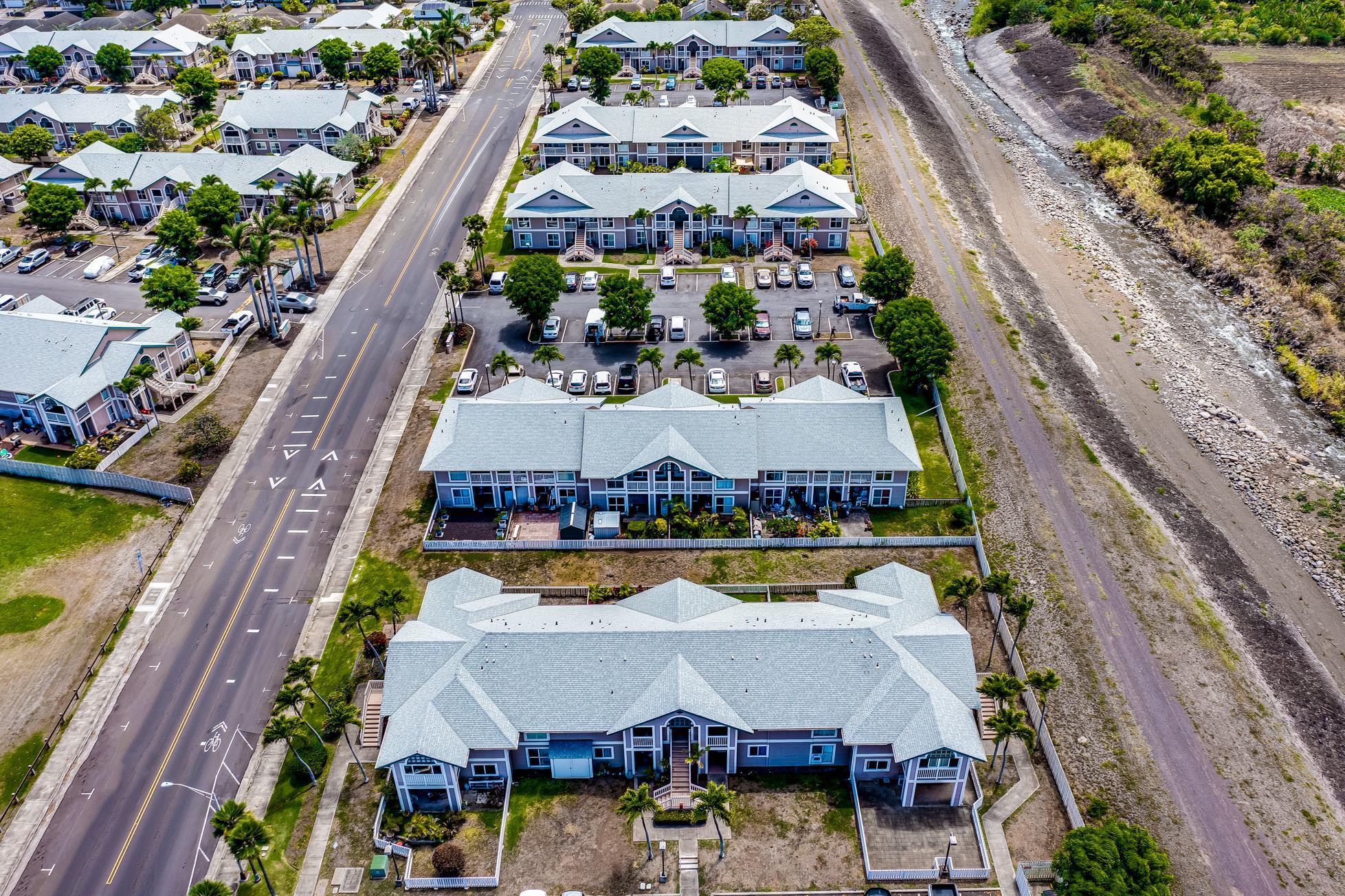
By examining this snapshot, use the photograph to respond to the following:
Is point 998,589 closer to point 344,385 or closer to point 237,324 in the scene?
point 344,385

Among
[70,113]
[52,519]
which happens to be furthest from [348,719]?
[70,113]

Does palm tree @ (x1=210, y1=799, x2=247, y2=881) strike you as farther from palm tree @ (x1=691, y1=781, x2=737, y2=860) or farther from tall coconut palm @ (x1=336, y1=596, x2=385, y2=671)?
palm tree @ (x1=691, y1=781, x2=737, y2=860)

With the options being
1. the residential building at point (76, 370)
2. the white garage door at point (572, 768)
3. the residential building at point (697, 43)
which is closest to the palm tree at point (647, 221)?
the residential building at point (76, 370)

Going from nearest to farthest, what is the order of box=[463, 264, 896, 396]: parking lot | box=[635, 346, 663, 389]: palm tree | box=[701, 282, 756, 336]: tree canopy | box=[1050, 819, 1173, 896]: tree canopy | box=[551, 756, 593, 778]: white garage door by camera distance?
box=[1050, 819, 1173, 896]: tree canopy < box=[551, 756, 593, 778]: white garage door < box=[635, 346, 663, 389]: palm tree < box=[463, 264, 896, 396]: parking lot < box=[701, 282, 756, 336]: tree canopy

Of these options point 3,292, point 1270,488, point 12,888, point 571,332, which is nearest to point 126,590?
point 12,888

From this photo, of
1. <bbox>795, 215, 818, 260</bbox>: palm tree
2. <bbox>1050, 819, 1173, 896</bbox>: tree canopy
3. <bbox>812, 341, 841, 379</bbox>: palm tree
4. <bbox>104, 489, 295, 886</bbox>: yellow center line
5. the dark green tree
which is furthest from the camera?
<bbox>795, 215, 818, 260</bbox>: palm tree

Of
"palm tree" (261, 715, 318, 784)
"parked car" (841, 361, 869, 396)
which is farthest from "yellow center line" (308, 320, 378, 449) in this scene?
"parked car" (841, 361, 869, 396)
